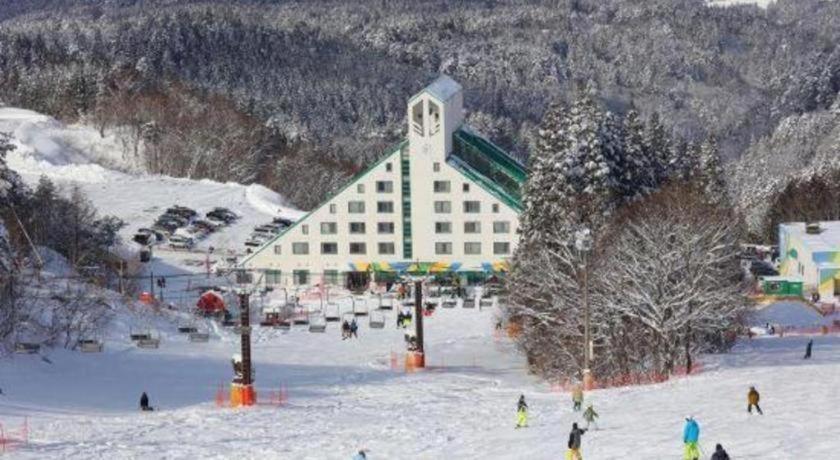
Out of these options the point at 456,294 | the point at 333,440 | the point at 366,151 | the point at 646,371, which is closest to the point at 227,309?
the point at 456,294

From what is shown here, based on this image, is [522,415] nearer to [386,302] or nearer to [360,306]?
[360,306]

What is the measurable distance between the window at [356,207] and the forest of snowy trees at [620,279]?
21.8 metres

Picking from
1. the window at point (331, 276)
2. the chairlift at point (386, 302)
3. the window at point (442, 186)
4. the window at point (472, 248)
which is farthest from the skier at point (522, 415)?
the window at point (331, 276)

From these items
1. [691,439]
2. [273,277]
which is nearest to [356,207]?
[273,277]

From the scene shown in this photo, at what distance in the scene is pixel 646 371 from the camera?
1772 inches

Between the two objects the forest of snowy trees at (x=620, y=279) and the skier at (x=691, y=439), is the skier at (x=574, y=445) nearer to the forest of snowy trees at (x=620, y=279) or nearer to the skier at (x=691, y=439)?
the skier at (x=691, y=439)

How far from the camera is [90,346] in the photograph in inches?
1933

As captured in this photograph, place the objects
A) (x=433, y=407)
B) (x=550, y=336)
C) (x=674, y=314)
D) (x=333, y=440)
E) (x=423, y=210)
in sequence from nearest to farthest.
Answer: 1. (x=333, y=440)
2. (x=433, y=407)
3. (x=674, y=314)
4. (x=550, y=336)
5. (x=423, y=210)

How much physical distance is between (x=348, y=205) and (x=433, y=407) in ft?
140

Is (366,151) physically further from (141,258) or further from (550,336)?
(550,336)

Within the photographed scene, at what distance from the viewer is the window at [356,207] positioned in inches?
3201

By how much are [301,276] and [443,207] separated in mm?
9139

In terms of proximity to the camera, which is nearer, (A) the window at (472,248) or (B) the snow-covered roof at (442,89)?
(A) the window at (472,248)

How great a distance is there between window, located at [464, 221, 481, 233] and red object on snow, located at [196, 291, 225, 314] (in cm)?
2037
